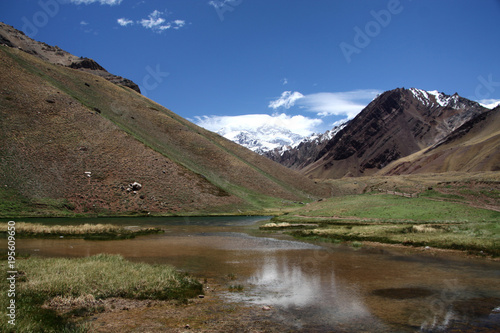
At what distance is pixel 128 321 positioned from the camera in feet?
39.5

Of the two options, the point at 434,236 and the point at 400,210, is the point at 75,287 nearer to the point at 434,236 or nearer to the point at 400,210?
the point at 434,236

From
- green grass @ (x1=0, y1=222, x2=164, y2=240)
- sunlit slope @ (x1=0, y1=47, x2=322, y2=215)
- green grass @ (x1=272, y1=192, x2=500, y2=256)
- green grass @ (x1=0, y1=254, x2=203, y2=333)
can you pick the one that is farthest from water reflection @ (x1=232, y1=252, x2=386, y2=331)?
sunlit slope @ (x1=0, y1=47, x2=322, y2=215)

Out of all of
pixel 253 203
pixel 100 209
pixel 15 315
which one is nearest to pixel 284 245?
pixel 15 315

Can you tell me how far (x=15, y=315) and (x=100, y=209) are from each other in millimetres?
68036

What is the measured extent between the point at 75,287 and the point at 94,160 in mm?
78951

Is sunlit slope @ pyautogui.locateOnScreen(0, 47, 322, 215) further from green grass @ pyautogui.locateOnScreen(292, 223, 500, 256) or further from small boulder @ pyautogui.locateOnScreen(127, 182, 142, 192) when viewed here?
green grass @ pyautogui.locateOnScreen(292, 223, 500, 256)

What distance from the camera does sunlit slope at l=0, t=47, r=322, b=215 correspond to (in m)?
74.9

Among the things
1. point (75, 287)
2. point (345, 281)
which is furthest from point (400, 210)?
point (75, 287)

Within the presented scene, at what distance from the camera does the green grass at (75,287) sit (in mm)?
10914

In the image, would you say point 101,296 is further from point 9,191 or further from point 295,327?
point 9,191

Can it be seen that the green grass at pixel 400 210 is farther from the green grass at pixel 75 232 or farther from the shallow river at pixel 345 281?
the green grass at pixel 75 232

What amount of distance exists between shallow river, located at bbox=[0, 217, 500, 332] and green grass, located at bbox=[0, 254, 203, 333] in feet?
10.2

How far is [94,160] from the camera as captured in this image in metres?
85.9

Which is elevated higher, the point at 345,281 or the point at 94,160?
the point at 94,160
